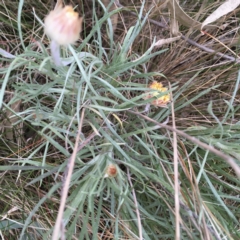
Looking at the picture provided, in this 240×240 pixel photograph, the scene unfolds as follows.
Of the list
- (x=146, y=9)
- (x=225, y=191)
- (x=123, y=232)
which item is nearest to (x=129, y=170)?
(x=123, y=232)

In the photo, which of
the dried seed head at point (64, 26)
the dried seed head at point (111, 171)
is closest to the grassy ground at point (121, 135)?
the dried seed head at point (111, 171)

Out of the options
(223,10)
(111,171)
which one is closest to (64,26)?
(111,171)

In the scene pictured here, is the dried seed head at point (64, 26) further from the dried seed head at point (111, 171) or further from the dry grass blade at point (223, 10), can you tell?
the dry grass blade at point (223, 10)

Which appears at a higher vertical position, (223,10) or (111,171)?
(223,10)

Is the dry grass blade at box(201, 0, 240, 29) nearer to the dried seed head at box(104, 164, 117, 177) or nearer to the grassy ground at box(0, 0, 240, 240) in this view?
the grassy ground at box(0, 0, 240, 240)

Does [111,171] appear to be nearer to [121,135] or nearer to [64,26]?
[121,135]

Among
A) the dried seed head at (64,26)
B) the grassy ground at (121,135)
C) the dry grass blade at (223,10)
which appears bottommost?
the grassy ground at (121,135)

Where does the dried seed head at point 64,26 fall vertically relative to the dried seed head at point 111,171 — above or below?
above

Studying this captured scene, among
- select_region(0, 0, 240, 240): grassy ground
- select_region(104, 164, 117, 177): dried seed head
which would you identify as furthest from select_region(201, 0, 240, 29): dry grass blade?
select_region(104, 164, 117, 177): dried seed head
